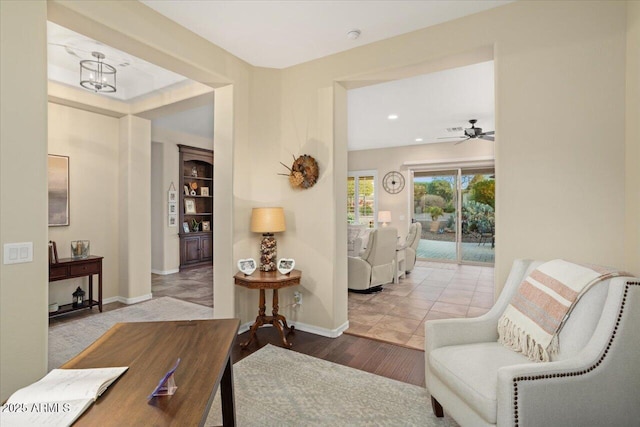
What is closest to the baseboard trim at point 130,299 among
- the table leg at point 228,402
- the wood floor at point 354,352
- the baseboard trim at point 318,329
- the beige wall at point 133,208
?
the beige wall at point 133,208

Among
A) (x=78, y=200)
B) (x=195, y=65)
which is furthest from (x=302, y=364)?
(x=78, y=200)

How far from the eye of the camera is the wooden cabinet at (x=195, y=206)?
6818mm

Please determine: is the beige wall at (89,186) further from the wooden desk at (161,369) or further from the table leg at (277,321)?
the wooden desk at (161,369)

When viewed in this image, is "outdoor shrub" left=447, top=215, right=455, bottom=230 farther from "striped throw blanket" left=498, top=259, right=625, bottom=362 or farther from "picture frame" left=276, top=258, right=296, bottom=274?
"striped throw blanket" left=498, top=259, right=625, bottom=362

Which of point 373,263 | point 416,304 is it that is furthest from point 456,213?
point 416,304

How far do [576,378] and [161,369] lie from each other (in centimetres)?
171

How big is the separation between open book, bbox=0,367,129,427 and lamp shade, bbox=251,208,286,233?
2.02 meters

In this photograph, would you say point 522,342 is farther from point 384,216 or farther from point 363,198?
point 363,198

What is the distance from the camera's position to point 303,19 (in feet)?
8.64

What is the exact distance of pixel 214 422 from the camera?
194 cm

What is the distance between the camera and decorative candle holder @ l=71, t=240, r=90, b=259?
13.2 feet

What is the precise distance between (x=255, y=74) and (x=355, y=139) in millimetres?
4403

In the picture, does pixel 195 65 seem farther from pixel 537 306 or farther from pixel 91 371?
pixel 537 306

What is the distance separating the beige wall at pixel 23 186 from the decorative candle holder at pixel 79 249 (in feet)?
8.38
